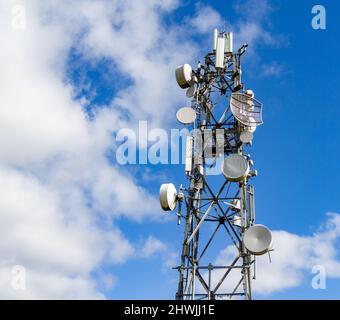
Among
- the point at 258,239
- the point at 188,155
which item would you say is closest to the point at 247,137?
the point at 188,155

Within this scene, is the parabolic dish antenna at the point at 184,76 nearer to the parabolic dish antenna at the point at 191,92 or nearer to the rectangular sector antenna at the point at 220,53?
the parabolic dish antenna at the point at 191,92

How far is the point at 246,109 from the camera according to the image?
19297 millimetres

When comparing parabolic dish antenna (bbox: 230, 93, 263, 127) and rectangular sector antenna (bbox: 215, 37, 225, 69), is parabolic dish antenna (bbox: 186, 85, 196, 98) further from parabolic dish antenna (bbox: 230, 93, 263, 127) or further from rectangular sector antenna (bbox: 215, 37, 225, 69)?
parabolic dish antenna (bbox: 230, 93, 263, 127)

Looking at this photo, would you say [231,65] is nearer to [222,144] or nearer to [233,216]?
[222,144]

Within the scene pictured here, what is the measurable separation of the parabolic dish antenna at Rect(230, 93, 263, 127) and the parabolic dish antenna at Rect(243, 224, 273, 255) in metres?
4.57

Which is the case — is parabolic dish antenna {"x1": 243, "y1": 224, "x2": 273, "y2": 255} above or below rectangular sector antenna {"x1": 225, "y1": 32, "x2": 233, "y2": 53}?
below

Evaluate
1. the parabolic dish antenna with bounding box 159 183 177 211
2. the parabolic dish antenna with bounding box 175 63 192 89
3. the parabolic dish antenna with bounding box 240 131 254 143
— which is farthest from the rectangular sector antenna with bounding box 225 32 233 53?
the parabolic dish antenna with bounding box 159 183 177 211

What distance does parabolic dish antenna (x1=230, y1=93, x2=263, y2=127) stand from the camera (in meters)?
19.1

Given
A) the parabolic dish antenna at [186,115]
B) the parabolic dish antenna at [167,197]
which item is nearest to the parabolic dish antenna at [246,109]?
the parabolic dish antenna at [186,115]

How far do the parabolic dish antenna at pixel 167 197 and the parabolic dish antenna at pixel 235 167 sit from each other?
2.15 m

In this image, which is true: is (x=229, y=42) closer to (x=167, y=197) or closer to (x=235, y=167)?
(x=235, y=167)
